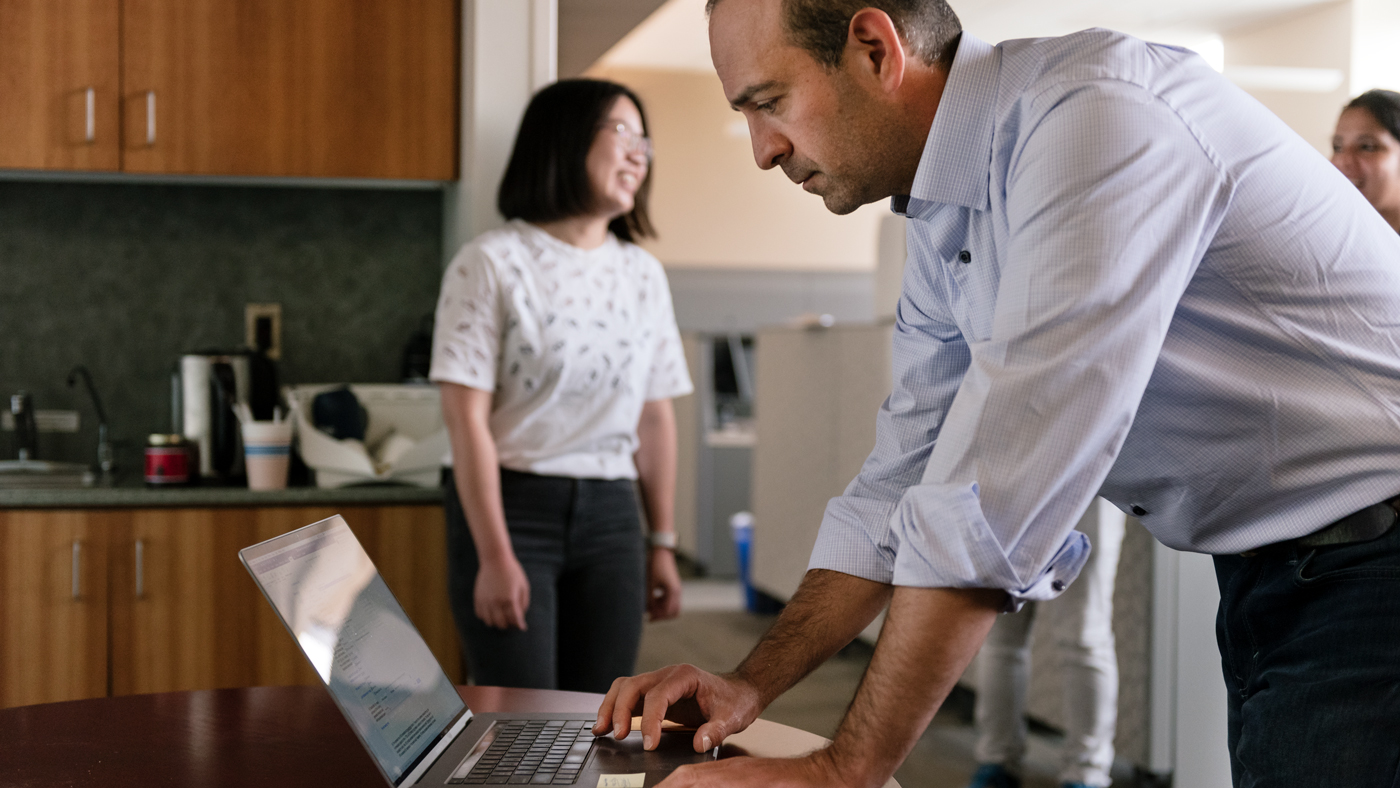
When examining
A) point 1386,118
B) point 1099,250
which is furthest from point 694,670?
point 1386,118

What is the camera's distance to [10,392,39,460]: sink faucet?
99.8 inches

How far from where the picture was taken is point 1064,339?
0.77 m

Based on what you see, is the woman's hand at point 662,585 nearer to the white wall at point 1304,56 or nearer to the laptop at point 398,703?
the laptop at point 398,703

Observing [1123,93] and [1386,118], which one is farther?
[1386,118]

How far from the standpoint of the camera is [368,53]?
8.07ft

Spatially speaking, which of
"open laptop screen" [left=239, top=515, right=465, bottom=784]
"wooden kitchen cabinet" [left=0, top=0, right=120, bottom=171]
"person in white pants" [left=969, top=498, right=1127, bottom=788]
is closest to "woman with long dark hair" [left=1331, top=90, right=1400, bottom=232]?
"person in white pants" [left=969, top=498, right=1127, bottom=788]

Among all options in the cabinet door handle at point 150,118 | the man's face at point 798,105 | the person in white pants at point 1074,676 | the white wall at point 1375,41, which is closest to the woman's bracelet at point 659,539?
the person in white pants at point 1074,676

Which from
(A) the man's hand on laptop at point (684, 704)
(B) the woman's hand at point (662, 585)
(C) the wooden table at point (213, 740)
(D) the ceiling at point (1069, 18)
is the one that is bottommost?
(B) the woman's hand at point (662, 585)

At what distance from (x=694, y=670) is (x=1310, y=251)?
62cm

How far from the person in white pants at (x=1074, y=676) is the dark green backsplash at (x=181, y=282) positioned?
169 centimetres

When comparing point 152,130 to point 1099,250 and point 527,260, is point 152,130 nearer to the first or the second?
point 527,260

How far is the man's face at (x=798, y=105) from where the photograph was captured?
0.95m

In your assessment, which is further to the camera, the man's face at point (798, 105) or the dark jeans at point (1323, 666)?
the man's face at point (798, 105)

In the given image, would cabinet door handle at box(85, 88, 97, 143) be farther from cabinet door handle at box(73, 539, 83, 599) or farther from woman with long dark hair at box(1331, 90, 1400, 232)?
woman with long dark hair at box(1331, 90, 1400, 232)
